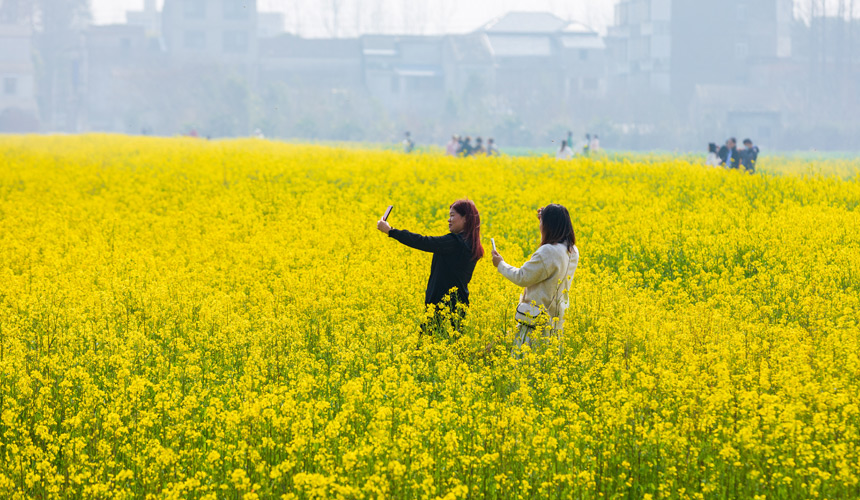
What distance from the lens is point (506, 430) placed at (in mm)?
4910

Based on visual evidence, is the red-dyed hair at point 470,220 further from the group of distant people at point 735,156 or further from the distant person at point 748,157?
the distant person at point 748,157

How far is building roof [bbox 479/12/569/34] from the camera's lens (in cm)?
7550

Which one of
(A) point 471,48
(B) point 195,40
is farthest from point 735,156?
(B) point 195,40

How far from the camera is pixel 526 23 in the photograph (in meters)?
77.3

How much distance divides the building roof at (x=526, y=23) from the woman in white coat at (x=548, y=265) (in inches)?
2792

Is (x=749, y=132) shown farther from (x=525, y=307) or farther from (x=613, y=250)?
(x=525, y=307)

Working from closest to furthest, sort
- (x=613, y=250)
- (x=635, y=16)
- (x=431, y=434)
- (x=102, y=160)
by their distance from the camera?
1. (x=431, y=434)
2. (x=613, y=250)
3. (x=102, y=160)
4. (x=635, y=16)

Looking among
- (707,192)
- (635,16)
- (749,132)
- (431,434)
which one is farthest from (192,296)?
(635,16)

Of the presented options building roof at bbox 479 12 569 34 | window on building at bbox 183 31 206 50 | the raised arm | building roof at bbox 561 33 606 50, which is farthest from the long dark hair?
window on building at bbox 183 31 206 50

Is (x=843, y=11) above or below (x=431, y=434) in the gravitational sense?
above

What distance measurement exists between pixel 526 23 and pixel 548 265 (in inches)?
2941

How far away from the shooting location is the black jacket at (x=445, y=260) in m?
6.25

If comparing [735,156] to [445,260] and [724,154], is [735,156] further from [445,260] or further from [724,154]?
[445,260]

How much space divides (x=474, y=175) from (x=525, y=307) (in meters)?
11.7
